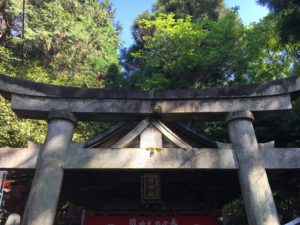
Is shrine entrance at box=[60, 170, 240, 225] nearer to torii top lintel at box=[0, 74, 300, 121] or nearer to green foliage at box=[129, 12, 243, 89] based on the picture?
torii top lintel at box=[0, 74, 300, 121]

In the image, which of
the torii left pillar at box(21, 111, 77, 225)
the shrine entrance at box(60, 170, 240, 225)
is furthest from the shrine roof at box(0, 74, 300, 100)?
the shrine entrance at box(60, 170, 240, 225)

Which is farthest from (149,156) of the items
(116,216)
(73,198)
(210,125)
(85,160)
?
(210,125)

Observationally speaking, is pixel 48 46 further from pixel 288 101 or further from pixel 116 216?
pixel 288 101

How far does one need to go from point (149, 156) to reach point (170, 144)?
0.61m

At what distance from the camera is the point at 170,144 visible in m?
5.27

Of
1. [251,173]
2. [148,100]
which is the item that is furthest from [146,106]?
[251,173]

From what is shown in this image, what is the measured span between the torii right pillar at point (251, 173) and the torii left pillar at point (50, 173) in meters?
2.74

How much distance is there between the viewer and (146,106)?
5.31 meters

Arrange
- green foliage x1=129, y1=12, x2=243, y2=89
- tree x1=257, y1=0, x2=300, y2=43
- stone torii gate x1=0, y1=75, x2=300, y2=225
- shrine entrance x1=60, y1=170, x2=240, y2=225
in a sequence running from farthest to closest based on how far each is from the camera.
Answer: green foliage x1=129, y1=12, x2=243, y2=89 < tree x1=257, y1=0, x2=300, y2=43 < shrine entrance x1=60, y1=170, x2=240, y2=225 < stone torii gate x1=0, y1=75, x2=300, y2=225

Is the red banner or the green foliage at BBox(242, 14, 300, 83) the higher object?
the green foliage at BBox(242, 14, 300, 83)

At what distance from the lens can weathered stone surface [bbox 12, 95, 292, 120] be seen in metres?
5.19

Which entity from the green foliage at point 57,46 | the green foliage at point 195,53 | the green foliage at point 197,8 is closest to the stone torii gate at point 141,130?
the green foliage at point 57,46

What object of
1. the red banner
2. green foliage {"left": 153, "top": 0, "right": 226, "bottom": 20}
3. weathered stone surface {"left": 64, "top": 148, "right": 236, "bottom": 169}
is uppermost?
green foliage {"left": 153, "top": 0, "right": 226, "bottom": 20}

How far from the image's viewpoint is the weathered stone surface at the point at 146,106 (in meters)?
5.19
